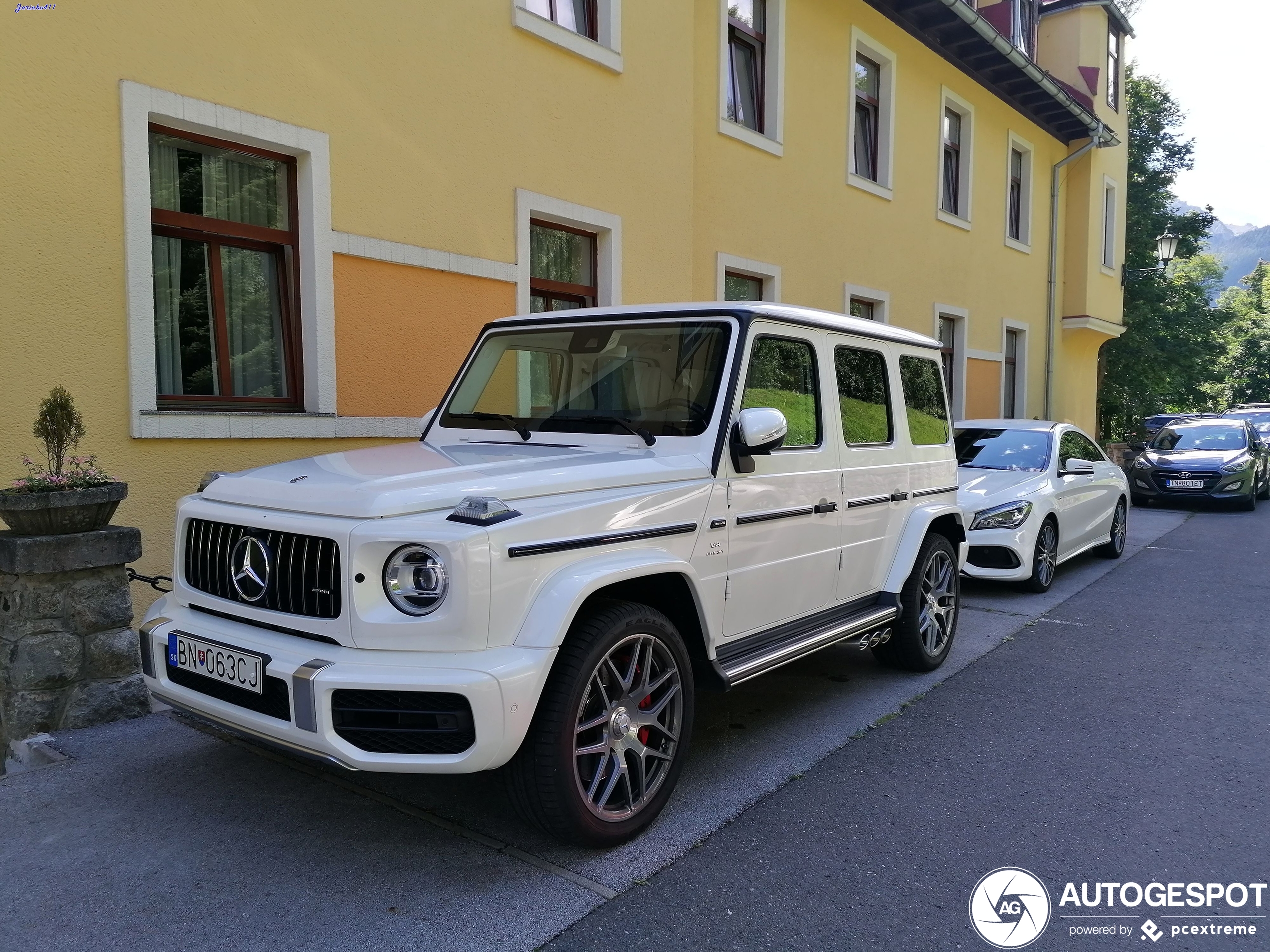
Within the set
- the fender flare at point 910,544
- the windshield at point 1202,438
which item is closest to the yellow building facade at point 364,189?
the fender flare at point 910,544

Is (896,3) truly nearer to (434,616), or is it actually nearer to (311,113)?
(311,113)

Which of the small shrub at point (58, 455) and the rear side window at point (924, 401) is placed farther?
the rear side window at point (924, 401)

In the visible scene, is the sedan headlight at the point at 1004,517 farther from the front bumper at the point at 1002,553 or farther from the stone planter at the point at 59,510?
the stone planter at the point at 59,510

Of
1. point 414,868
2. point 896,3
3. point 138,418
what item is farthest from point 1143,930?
point 896,3

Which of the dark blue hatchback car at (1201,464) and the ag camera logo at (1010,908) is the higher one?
the dark blue hatchback car at (1201,464)

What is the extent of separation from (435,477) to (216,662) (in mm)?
930

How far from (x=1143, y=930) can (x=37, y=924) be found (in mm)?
3311

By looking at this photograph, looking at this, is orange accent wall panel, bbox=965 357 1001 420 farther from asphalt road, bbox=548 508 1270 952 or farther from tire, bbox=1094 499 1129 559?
asphalt road, bbox=548 508 1270 952

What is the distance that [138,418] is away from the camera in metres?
5.41

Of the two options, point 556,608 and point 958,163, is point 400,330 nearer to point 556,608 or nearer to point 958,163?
point 556,608

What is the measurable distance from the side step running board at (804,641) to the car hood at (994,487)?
10.3ft

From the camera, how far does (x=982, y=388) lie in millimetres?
17109

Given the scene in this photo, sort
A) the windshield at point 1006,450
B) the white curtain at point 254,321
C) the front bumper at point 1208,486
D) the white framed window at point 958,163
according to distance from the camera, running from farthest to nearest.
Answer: the white framed window at point 958,163 → the front bumper at point 1208,486 → the windshield at point 1006,450 → the white curtain at point 254,321

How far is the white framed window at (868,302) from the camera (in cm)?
1291
